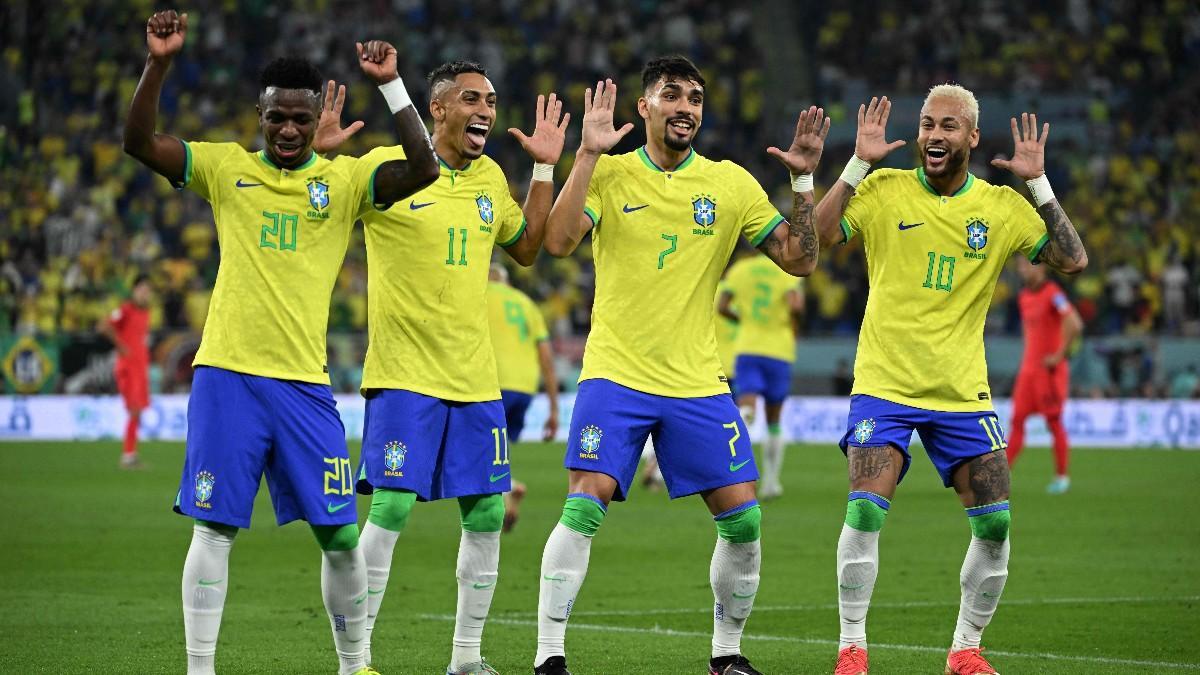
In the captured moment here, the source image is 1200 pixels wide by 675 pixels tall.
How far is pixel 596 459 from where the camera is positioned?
723cm

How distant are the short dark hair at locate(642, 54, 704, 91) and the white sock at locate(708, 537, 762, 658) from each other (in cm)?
201

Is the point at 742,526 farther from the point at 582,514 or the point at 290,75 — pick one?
the point at 290,75

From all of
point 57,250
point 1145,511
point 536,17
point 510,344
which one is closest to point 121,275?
point 57,250

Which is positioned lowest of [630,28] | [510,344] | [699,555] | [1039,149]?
[699,555]

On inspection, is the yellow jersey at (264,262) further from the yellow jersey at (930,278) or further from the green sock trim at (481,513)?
the yellow jersey at (930,278)

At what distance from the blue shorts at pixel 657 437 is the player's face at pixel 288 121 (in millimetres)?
1598

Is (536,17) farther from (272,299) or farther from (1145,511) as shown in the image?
(272,299)

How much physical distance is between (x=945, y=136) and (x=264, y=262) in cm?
309

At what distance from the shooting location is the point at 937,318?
7.65m

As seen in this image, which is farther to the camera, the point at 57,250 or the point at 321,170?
the point at 57,250

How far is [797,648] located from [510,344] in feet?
21.5

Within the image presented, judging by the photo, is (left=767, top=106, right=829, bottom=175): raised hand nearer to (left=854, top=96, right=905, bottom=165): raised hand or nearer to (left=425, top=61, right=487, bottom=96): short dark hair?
(left=854, top=96, right=905, bottom=165): raised hand

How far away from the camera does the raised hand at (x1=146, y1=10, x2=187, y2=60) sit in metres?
6.05

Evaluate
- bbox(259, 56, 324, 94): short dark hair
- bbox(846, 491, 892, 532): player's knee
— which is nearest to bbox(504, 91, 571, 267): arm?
bbox(259, 56, 324, 94): short dark hair
